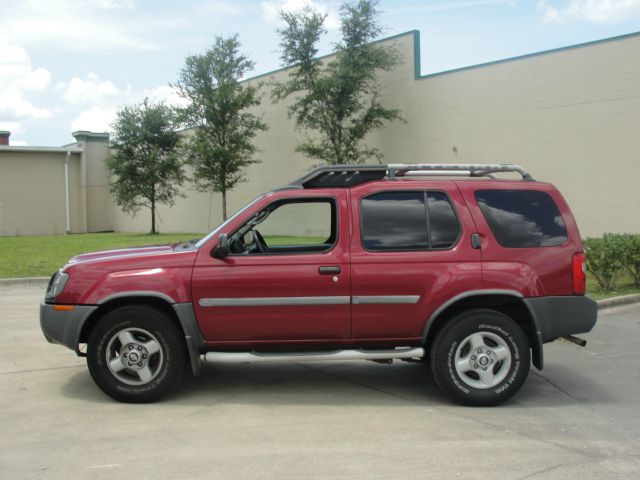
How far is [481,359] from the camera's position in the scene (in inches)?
223

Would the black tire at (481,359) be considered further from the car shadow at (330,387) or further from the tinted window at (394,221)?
the tinted window at (394,221)

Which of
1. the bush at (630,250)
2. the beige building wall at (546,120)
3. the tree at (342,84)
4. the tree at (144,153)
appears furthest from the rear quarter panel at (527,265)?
the tree at (144,153)

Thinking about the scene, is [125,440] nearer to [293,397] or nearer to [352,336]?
[293,397]

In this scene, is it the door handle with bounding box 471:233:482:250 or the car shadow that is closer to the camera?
the door handle with bounding box 471:233:482:250

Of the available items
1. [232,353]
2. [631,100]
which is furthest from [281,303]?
[631,100]

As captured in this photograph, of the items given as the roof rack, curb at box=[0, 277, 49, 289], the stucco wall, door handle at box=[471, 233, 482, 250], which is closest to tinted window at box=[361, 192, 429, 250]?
the roof rack

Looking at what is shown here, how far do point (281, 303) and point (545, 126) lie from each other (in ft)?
58.5

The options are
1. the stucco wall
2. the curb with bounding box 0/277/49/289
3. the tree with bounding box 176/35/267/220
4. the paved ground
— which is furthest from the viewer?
the stucco wall

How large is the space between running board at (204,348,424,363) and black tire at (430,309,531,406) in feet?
0.86

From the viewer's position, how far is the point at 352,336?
5738 millimetres

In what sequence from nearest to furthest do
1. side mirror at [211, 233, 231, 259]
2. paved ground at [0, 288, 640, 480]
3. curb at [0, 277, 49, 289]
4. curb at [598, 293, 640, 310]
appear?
paved ground at [0, 288, 640, 480]
side mirror at [211, 233, 231, 259]
curb at [598, 293, 640, 310]
curb at [0, 277, 49, 289]

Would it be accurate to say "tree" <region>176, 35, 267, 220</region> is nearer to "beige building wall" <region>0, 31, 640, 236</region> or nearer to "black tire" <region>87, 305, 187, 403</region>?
"beige building wall" <region>0, 31, 640, 236</region>

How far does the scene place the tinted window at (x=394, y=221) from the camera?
5.78m

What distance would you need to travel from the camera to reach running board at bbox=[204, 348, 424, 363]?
5664 mm
